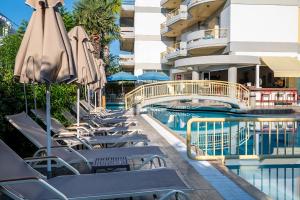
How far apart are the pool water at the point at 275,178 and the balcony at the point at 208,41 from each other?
2269 centimetres

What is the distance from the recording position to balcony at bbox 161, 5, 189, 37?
35094 millimetres

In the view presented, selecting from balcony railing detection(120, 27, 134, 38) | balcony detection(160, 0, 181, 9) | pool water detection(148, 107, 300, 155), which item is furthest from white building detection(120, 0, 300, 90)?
balcony railing detection(120, 27, 134, 38)

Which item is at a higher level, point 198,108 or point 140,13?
point 140,13

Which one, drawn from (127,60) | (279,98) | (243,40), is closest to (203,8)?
(243,40)

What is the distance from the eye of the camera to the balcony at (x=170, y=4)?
129 ft

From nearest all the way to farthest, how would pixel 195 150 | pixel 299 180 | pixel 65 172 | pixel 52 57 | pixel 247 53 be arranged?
pixel 52 57 → pixel 65 172 → pixel 299 180 → pixel 195 150 → pixel 247 53

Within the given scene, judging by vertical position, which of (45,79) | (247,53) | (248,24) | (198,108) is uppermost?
(248,24)

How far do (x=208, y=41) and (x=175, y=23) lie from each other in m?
7.78

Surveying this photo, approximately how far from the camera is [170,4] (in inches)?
1581

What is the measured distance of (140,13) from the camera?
4066 centimetres

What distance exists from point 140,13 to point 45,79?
37421mm

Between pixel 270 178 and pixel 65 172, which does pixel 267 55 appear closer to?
pixel 270 178

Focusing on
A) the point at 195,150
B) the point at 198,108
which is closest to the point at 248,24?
the point at 198,108

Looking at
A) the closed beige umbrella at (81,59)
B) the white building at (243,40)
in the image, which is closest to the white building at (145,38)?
the white building at (243,40)
